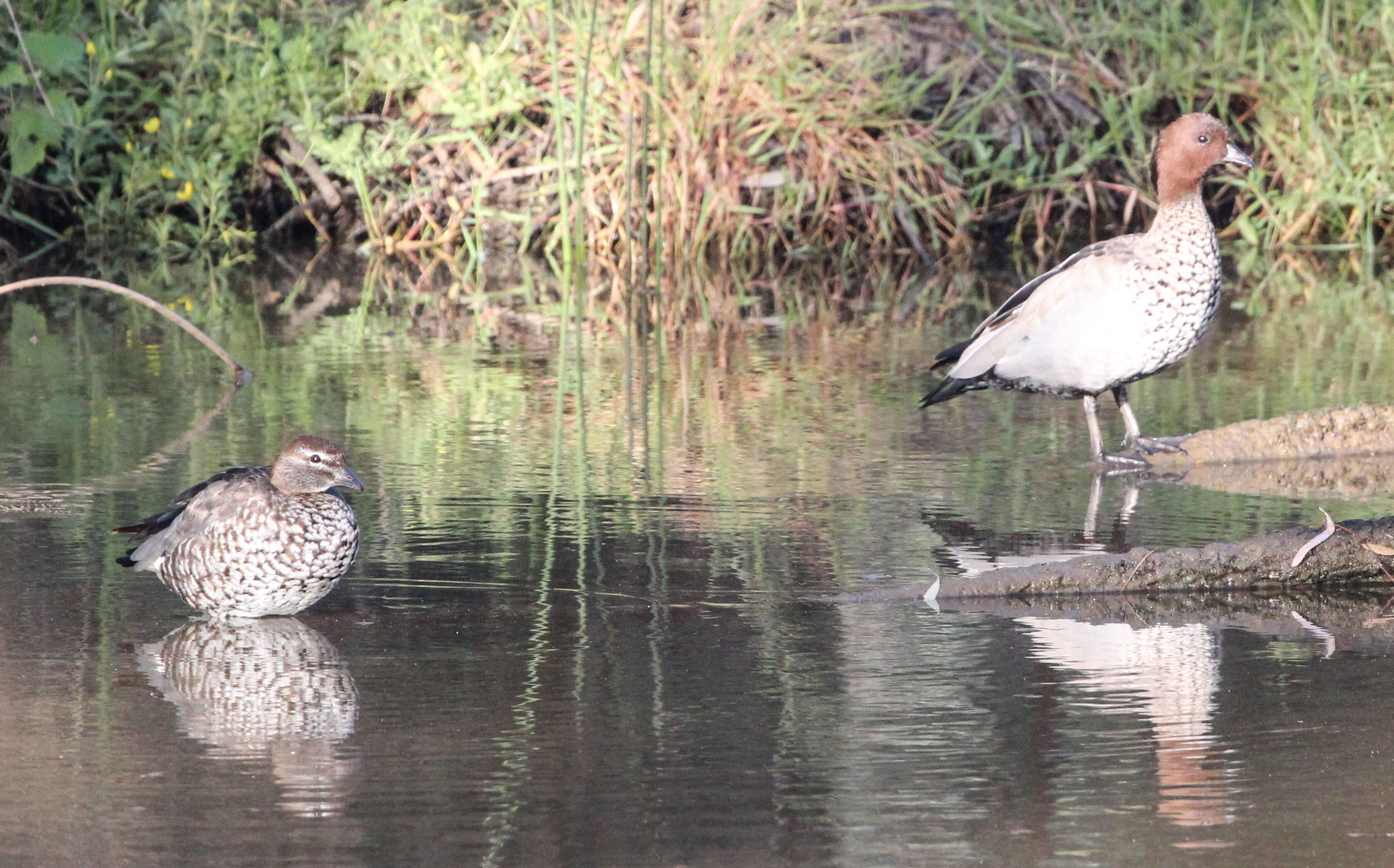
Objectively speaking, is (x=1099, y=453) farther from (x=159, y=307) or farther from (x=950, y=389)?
(x=159, y=307)

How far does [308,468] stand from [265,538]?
0.81 feet

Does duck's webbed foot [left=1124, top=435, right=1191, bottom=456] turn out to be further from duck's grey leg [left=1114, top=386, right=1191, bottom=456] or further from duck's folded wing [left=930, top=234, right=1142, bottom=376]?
duck's folded wing [left=930, top=234, right=1142, bottom=376]

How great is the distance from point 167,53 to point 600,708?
10503mm

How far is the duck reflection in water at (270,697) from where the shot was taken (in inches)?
135

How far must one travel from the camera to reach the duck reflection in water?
342 cm

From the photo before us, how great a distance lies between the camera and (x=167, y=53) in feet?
43.4

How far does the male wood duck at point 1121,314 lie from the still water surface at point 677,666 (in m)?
0.30

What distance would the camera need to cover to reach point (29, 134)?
12.2m

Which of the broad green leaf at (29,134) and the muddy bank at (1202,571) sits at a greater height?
the broad green leaf at (29,134)

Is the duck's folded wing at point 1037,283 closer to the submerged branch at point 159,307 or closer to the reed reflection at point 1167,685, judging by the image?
the reed reflection at point 1167,685

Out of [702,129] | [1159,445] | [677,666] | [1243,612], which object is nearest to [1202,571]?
[1243,612]

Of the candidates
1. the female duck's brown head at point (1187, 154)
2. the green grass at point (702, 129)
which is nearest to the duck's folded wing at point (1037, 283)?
the female duck's brown head at point (1187, 154)

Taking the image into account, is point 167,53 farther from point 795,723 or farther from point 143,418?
point 795,723

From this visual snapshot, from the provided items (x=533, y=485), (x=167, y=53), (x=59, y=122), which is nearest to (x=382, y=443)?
(x=533, y=485)
